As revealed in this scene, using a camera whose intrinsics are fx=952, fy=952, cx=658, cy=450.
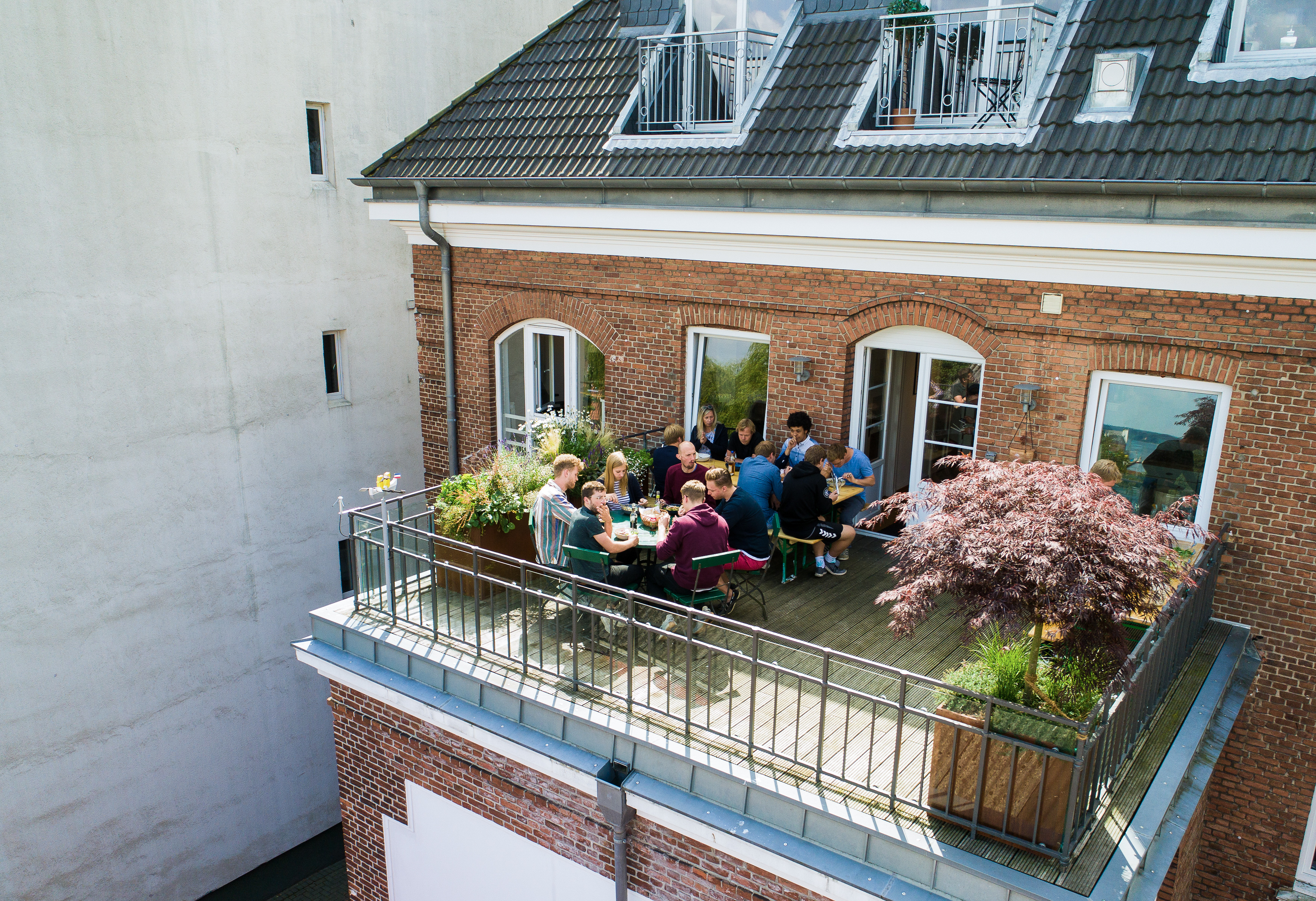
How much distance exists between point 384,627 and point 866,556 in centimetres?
482

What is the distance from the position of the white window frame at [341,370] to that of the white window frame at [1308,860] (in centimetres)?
1352

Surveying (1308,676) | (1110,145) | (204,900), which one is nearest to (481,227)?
(1110,145)

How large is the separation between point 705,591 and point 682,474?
168cm

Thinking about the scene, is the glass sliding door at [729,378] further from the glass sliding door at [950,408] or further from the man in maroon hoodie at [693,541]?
the man in maroon hoodie at [693,541]

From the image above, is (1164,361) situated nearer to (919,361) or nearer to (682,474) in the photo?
(919,361)

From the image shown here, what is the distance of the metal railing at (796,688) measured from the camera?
5.23 meters

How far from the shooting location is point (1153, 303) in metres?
7.73

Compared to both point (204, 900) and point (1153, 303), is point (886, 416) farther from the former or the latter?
point (204, 900)

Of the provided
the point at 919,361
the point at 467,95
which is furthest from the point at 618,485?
the point at 467,95

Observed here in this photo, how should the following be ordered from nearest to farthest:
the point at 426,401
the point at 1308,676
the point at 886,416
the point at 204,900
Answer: the point at 1308,676 → the point at 886,416 → the point at 426,401 → the point at 204,900

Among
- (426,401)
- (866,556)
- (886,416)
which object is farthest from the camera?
(426,401)

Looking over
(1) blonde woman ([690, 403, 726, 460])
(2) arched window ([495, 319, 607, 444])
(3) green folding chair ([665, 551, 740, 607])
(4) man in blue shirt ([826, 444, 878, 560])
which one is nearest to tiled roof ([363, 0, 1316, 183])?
(2) arched window ([495, 319, 607, 444])

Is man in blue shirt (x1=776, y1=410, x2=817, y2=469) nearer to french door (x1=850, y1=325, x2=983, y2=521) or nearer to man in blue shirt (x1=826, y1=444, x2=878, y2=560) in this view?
man in blue shirt (x1=826, y1=444, x2=878, y2=560)

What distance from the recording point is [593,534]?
746cm
